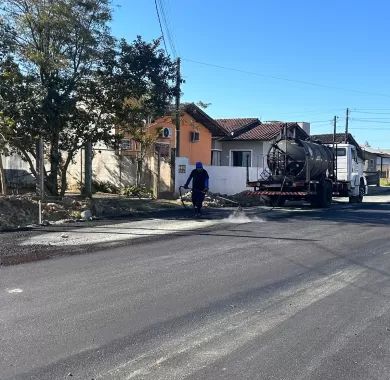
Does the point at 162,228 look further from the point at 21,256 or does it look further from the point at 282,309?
the point at 282,309

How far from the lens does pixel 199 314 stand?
235 inches

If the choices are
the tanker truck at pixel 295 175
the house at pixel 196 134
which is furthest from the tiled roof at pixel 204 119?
the tanker truck at pixel 295 175

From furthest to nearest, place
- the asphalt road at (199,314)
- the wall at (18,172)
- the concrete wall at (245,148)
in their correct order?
the concrete wall at (245,148) < the wall at (18,172) < the asphalt road at (199,314)

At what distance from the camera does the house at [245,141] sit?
39.3m

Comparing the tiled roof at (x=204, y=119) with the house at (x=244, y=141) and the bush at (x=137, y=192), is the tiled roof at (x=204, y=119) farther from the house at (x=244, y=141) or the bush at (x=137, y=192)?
the bush at (x=137, y=192)

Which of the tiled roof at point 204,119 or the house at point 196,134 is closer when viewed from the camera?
the house at point 196,134

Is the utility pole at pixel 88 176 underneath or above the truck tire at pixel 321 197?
above

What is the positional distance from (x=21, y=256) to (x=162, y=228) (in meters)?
4.66

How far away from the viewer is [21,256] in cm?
927

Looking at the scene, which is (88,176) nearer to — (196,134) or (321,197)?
(321,197)

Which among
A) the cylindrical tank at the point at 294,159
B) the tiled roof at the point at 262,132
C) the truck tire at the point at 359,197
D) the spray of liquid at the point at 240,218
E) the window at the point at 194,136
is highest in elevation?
the tiled roof at the point at 262,132

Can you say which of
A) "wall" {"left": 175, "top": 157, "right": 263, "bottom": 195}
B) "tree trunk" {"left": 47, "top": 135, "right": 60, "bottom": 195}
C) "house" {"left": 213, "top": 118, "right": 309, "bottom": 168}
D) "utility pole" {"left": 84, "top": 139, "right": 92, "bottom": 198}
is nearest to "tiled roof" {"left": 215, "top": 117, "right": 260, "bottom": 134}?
"house" {"left": 213, "top": 118, "right": 309, "bottom": 168}

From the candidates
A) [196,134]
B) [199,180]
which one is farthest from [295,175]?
[196,134]

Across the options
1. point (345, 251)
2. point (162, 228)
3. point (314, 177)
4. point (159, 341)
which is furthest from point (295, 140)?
point (159, 341)
